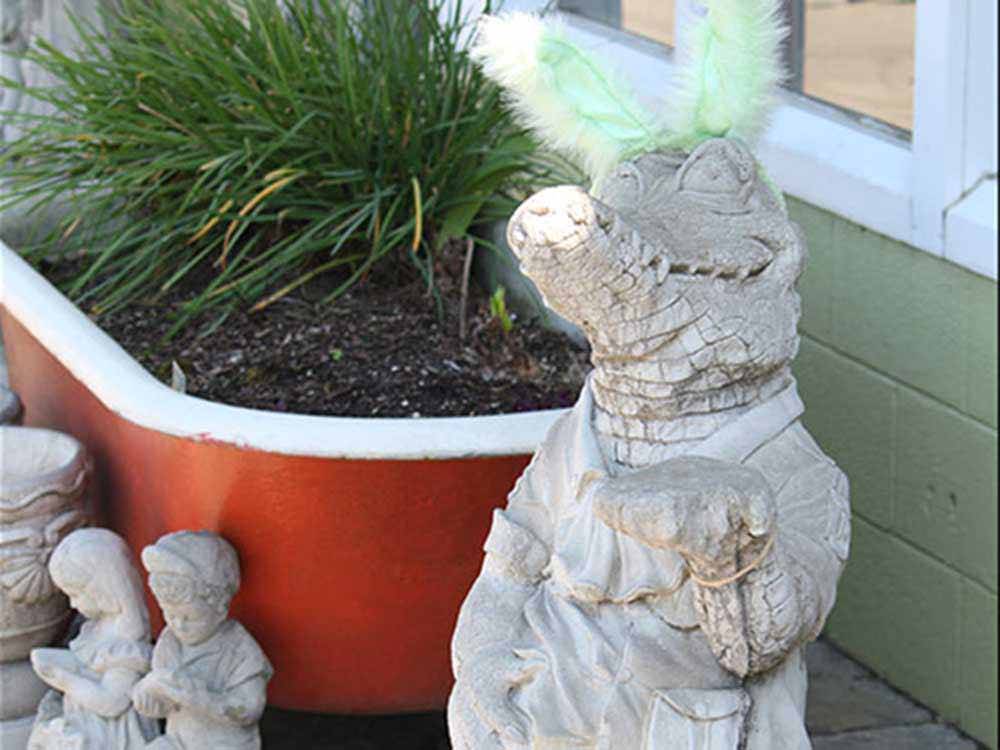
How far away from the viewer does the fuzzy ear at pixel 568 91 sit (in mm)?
2326

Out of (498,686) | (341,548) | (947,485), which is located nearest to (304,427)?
(341,548)

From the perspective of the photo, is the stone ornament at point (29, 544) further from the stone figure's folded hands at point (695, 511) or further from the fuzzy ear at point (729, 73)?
the stone figure's folded hands at point (695, 511)

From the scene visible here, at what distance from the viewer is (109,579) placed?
3.20m

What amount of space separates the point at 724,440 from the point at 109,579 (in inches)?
51.3

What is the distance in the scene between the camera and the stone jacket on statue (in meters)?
2.15

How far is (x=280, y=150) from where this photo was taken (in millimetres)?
3793

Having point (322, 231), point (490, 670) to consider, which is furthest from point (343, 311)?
point (490, 670)

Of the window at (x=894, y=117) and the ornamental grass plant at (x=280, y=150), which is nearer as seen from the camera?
the window at (x=894, y=117)

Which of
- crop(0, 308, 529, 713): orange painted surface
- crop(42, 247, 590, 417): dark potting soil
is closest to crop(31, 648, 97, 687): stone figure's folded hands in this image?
crop(0, 308, 529, 713): orange painted surface

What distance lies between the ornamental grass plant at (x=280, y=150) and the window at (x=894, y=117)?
1.20ft

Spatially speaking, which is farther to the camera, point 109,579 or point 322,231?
point 322,231

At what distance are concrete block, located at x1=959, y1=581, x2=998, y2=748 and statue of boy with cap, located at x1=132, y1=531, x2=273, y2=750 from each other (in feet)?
4.10

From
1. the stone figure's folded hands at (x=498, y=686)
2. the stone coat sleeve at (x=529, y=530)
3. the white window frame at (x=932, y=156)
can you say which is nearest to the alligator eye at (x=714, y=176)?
the stone coat sleeve at (x=529, y=530)

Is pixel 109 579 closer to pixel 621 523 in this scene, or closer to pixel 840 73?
pixel 621 523
